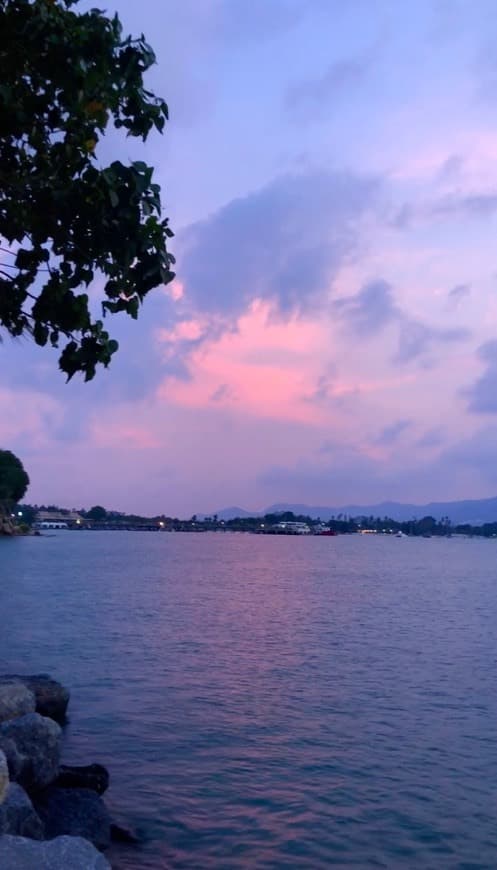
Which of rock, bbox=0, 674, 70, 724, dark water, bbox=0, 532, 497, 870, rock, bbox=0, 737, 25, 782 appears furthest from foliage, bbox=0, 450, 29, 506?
rock, bbox=0, 737, 25, 782

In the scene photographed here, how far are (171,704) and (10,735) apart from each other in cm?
991

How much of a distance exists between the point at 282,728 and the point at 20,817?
11.3 m

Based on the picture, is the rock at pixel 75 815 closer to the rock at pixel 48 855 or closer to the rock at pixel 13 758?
the rock at pixel 13 758

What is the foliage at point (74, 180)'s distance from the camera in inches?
281

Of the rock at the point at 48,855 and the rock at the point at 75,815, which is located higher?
the rock at the point at 48,855

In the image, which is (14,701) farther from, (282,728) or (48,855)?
(282,728)

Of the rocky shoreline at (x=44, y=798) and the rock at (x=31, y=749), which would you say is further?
the rock at (x=31, y=749)

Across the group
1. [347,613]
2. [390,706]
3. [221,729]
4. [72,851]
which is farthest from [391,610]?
[72,851]

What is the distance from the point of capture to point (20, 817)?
11391mm

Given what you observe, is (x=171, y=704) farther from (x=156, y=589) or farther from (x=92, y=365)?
(x=156, y=589)

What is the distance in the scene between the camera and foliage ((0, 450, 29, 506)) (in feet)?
565

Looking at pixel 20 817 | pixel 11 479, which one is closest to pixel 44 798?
pixel 20 817

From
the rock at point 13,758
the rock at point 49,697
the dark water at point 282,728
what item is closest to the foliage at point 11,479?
the dark water at point 282,728

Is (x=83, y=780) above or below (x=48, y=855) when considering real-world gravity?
below
